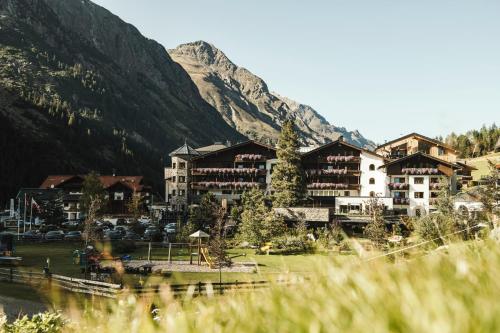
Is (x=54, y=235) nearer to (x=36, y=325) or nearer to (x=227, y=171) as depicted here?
(x=227, y=171)

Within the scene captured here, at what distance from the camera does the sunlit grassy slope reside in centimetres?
118

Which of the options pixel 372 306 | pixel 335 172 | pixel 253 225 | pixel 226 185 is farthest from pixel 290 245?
pixel 372 306

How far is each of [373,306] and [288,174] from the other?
71227 millimetres

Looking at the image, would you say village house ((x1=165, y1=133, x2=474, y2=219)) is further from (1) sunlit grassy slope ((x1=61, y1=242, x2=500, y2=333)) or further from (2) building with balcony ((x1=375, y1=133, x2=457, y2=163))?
(1) sunlit grassy slope ((x1=61, y1=242, x2=500, y2=333))

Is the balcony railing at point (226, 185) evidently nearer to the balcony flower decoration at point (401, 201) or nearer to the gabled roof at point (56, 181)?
the balcony flower decoration at point (401, 201)

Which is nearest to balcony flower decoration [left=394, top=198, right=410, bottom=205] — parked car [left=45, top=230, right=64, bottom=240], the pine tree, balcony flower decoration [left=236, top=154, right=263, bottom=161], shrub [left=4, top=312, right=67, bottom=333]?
balcony flower decoration [left=236, top=154, right=263, bottom=161]

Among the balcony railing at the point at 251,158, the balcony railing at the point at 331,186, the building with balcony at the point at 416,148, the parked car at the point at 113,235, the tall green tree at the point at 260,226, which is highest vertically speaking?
the building with balcony at the point at 416,148

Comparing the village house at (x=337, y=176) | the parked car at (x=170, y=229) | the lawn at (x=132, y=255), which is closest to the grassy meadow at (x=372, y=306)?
the lawn at (x=132, y=255)

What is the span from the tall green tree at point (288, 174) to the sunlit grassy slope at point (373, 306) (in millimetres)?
68669

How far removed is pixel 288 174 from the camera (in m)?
72.5

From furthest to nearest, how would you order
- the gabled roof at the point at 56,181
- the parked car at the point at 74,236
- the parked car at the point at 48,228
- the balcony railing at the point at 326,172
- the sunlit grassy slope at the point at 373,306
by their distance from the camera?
the gabled roof at the point at 56,181, the balcony railing at the point at 326,172, the parked car at the point at 48,228, the parked car at the point at 74,236, the sunlit grassy slope at the point at 373,306

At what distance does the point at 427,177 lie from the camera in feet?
243

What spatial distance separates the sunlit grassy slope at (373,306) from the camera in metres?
1.18

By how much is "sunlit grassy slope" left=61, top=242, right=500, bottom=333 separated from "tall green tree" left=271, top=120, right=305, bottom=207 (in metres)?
68.7
